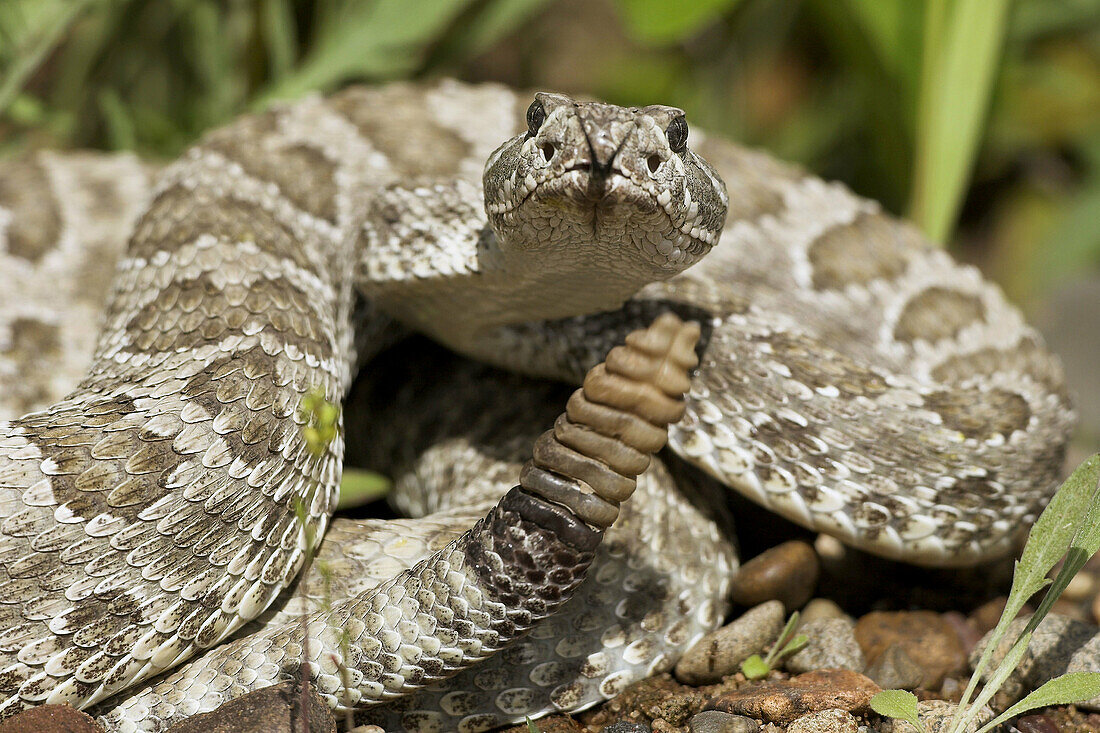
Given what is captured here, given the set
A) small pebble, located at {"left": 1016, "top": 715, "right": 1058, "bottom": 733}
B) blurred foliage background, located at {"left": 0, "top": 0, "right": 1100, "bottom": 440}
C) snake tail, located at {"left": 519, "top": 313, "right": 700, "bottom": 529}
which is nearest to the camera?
snake tail, located at {"left": 519, "top": 313, "right": 700, "bottom": 529}

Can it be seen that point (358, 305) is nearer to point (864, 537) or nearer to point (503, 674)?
point (503, 674)

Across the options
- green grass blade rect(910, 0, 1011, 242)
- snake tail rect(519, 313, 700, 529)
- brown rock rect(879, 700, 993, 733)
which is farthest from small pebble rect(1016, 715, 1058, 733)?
green grass blade rect(910, 0, 1011, 242)

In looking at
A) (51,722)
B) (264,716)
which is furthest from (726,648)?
(51,722)

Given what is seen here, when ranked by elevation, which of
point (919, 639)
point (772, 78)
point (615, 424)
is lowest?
point (919, 639)

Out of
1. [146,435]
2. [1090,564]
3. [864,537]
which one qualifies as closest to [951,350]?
[1090,564]

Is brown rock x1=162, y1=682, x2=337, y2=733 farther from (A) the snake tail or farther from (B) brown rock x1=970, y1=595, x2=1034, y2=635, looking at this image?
(B) brown rock x1=970, y1=595, x2=1034, y2=635

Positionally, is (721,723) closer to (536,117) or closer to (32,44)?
(536,117)
